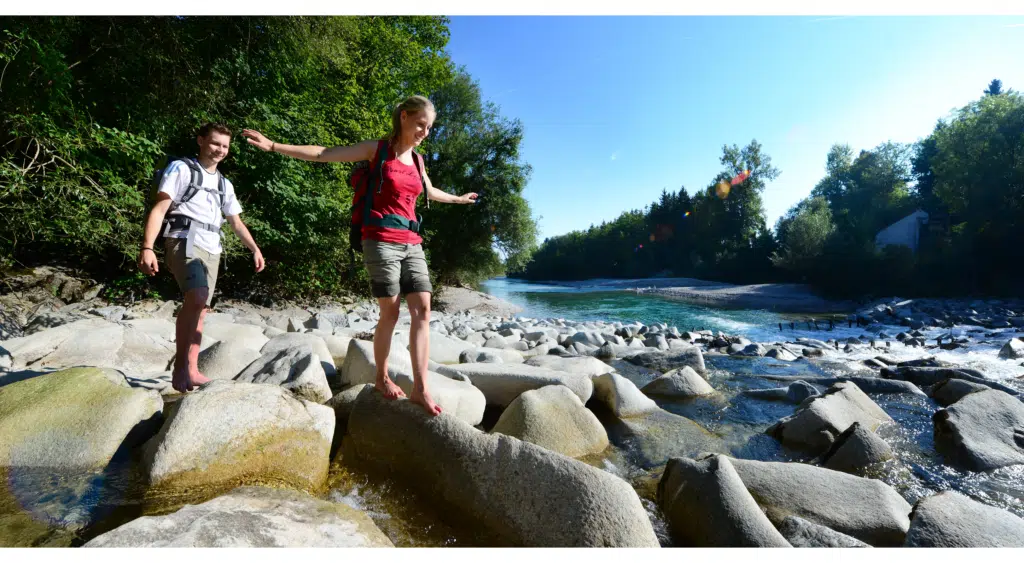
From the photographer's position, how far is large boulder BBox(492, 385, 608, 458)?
11.5 feet

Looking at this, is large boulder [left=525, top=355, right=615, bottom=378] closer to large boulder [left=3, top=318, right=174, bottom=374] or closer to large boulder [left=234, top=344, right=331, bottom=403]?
large boulder [left=234, top=344, right=331, bottom=403]

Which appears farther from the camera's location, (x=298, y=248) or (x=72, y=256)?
(x=298, y=248)

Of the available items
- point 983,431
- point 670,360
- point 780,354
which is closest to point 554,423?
point 983,431

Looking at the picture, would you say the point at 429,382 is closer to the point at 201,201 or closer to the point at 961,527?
the point at 201,201

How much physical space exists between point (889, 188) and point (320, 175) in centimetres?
6548

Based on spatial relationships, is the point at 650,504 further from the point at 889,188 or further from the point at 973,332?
the point at 889,188

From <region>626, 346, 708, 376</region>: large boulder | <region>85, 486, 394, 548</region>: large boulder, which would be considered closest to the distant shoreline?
<region>626, 346, 708, 376</region>: large boulder

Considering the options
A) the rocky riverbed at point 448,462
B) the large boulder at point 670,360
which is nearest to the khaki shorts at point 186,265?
the rocky riverbed at point 448,462

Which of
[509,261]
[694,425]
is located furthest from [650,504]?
[509,261]

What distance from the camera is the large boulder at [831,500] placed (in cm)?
249

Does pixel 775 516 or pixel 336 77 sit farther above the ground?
pixel 336 77

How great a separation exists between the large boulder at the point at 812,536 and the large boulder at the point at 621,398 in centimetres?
224

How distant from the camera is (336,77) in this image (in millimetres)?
14328

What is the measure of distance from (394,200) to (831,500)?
3318mm
